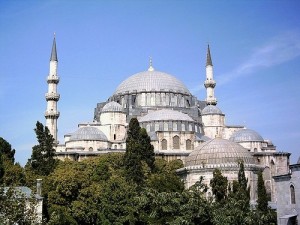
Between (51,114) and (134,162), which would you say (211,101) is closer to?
(51,114)

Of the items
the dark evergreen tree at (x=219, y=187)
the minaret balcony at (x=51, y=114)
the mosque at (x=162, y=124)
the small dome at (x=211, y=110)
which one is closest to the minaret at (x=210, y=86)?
the mosque at (x=162, y=124)

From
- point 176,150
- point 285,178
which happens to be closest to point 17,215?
point 285,178

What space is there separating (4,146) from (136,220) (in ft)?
46.0

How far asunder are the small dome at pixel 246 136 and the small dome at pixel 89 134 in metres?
12.0

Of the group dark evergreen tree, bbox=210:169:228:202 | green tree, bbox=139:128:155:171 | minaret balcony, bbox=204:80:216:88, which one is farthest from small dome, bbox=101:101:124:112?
dark evergreen tree, bbox=210:169:228:202

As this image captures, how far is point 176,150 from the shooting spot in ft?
148

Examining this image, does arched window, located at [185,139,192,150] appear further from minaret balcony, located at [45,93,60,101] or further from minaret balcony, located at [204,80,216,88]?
minaret balcony, located at [45,93,60,101]

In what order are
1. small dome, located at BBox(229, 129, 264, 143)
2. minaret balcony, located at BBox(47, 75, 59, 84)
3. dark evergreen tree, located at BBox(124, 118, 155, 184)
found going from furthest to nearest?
minaret balcony, located at BBox(47, 75, 59, 84) < small dome, located at BBox(229, 129, 264, 143) < dark evergreen tree, located at BBox(124, 118, 155, 184)

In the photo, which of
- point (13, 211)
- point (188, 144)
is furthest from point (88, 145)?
point (13, 211)

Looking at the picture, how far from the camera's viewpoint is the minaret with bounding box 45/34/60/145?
4776 cm

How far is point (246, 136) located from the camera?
48000 millimetres

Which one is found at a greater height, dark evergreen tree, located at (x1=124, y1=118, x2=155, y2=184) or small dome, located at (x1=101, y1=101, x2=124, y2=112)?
small dome, located at (x1=101, y1=101, x2=124, y2=112)

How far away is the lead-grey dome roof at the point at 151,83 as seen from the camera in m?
55.3

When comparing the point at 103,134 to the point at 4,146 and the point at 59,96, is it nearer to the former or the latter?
the point at 59,96
